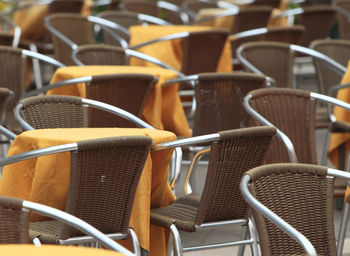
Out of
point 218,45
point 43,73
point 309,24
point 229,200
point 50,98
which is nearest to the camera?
point 229,200

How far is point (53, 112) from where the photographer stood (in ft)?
13.1

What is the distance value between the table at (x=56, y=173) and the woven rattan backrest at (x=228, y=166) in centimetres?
22

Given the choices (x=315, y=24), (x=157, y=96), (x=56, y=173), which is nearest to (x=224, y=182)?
(x=56, y=173)

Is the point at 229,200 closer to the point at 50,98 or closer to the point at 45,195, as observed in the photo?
the point at 45,195

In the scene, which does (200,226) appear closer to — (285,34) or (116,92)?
(116,92)

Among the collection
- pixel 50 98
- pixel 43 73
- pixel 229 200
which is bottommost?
pixel 43 73

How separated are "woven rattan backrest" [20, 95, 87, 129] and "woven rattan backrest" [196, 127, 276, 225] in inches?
38.3

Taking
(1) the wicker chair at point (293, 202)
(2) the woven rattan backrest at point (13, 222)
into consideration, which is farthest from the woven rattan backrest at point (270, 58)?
(2) the woven rattan backrest at point (13, 222)

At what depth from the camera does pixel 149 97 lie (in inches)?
196

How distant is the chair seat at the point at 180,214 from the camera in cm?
337

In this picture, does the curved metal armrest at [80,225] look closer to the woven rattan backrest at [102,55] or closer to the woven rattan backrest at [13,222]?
the woven rattan backrest at [13,222]

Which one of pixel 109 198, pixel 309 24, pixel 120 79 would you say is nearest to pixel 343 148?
pixel 120 79

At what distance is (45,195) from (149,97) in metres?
1.83

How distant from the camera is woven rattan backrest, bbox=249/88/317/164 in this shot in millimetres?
4176
